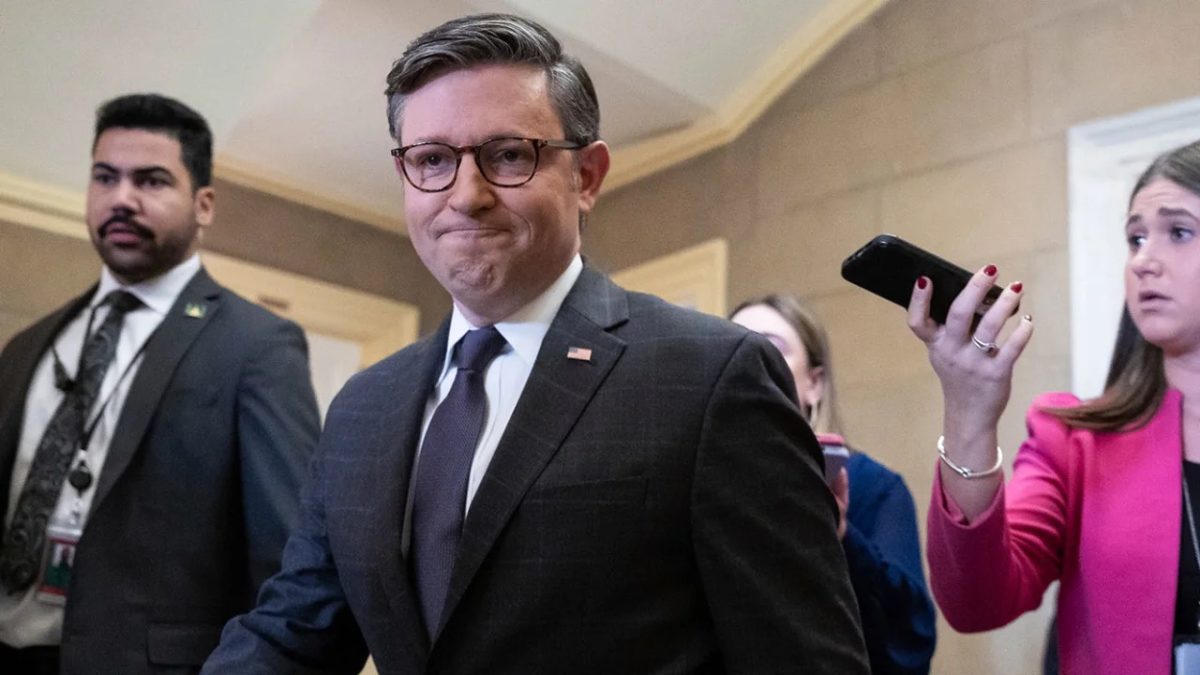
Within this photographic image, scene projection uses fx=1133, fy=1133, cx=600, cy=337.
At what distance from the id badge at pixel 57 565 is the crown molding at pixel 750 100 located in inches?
73.7

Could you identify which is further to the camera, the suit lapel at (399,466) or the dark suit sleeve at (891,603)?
the dark suit sleeve at (891,603)

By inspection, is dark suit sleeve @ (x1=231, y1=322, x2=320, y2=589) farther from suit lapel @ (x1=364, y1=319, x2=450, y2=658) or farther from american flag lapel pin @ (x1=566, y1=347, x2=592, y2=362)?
american flag lapel pin @ (x1=566, y1=347, x2=592, y2=362)

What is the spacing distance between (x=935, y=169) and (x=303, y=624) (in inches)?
86.8

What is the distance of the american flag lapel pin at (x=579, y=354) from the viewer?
1.08 meters

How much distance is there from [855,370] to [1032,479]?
1527 mm

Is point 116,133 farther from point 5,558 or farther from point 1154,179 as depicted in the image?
point 1154,179

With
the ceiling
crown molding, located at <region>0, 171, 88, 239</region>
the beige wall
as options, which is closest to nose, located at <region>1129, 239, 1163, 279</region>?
the beige wall

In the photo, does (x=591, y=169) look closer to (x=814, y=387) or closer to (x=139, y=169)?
(x=814, y=387)

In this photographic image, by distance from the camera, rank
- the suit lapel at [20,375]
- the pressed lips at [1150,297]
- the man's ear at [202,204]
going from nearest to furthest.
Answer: the pressed lips at [1150,297] → the suit lapel at [20,375] → the man's ear at [202,204]

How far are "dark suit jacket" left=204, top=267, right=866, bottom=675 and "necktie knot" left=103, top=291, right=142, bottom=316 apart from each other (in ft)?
3.73

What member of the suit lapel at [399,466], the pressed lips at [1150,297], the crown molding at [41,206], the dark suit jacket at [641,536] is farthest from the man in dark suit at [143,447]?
the pressed lips at [1150,297]

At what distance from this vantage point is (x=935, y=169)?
2895 millimetres

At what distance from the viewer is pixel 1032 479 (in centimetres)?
147

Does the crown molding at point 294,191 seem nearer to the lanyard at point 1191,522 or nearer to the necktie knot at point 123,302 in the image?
the necktie knot at point 123,302
